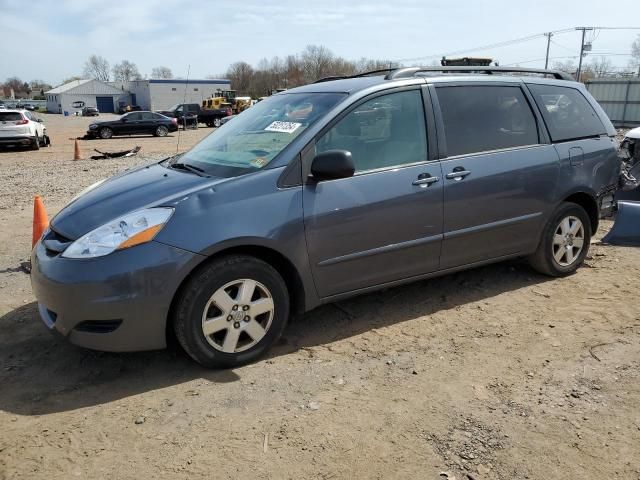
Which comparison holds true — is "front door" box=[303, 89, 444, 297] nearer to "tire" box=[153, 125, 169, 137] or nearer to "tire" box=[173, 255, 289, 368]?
"tire" box=[173, 255, 289, 368]

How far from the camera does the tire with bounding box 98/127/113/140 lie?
27391 mm

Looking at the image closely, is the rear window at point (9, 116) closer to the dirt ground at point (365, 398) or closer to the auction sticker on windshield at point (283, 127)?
the dirt ground at point (365, 398)

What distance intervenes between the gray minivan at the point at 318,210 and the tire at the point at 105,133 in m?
25.4

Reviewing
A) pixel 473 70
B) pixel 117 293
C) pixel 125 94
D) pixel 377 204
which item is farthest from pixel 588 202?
pixel 125 94

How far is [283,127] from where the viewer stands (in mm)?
3891

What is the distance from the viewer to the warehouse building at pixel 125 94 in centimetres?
6538

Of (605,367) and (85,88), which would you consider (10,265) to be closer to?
(605,367)

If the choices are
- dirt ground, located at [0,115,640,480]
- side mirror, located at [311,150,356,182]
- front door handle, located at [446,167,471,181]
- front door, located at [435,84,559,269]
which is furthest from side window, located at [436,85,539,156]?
dirt ground, located at [0,115,640,480]

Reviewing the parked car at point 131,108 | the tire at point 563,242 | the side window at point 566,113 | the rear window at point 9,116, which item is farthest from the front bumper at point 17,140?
the parked car at point 131,108

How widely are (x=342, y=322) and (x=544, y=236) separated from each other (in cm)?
207

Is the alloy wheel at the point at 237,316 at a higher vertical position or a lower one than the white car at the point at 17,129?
lower

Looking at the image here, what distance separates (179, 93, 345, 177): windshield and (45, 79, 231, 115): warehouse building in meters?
61.9

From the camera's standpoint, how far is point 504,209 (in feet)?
14.5

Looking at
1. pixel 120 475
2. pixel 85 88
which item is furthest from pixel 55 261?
pixel 85 88
